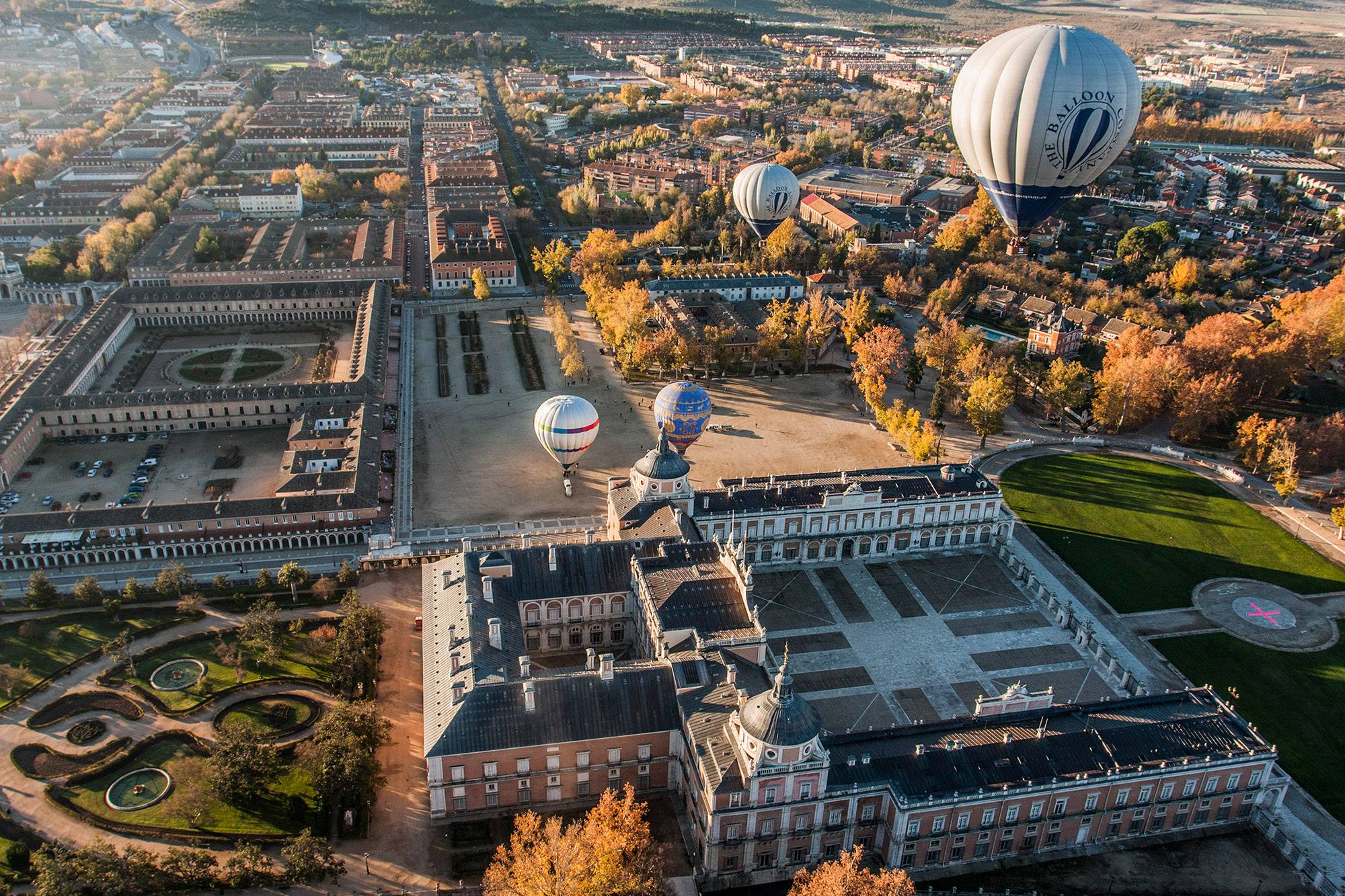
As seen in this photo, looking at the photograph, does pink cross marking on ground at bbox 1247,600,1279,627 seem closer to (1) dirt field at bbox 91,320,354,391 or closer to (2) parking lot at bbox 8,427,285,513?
(2) parking lot at bbox 8,427,285,513

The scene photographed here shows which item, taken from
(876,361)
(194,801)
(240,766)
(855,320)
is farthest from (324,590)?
(855,320)

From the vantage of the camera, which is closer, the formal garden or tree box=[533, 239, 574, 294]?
the formal garden

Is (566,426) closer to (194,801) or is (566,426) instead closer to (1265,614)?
(194,801)

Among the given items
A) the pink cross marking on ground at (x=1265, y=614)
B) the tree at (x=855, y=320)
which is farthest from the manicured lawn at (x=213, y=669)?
the tree at (x=855, y=320)

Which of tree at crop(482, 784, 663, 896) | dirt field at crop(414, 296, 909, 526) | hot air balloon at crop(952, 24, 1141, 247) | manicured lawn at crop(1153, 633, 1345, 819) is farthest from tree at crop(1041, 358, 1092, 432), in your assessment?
tree at crop(482, 784, 663, 896)

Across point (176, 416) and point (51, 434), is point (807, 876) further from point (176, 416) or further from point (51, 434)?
point (51, 434)
